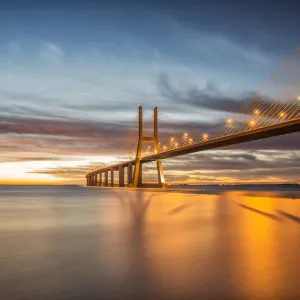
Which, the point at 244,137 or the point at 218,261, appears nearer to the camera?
the point at 218,261

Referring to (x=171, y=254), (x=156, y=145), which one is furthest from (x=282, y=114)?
(x=156, y=145)

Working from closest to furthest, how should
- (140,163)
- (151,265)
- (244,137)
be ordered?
(151,265)
(244,137)
(140,163)

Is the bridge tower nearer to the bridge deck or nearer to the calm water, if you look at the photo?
the bridge deck

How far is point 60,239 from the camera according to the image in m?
9.73

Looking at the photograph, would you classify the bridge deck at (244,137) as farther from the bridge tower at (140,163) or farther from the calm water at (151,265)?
the calm water at (151,265)

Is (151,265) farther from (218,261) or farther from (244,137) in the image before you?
(244,137)

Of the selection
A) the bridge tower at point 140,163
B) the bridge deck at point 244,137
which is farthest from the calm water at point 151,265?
the bridge tower at point 140,163

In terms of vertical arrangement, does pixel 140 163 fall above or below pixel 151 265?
above

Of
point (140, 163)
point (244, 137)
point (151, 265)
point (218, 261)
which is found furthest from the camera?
point (140, 163)

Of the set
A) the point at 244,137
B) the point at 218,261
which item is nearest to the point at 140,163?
the point at 244,137

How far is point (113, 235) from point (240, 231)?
360 centimetres

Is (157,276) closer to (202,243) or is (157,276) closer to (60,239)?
(202,243)

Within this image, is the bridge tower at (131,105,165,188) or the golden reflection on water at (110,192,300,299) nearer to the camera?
the golden reflection on water at (110,192,300,299)

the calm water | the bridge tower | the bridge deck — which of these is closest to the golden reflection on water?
the calm water
